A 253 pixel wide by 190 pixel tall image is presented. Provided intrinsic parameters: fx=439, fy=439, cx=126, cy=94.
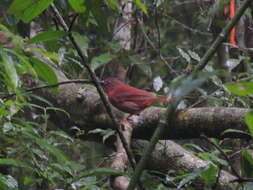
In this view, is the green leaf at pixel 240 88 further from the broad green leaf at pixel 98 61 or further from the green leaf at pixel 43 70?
the broad green leaf at pixel 98 61

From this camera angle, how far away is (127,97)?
2.78 metres

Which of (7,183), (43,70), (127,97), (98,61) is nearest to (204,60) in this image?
(43,70)

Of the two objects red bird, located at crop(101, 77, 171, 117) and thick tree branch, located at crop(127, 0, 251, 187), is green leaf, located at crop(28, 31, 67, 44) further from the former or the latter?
red bird, located at crop(101, 77, 171, 117)

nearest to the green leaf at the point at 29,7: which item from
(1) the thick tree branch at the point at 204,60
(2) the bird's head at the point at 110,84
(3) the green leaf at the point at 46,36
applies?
(3) the green leaf at the point at 46,36

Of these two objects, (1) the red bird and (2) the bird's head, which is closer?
(1) the red bird

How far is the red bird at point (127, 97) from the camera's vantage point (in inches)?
102

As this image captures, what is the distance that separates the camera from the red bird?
260 cm

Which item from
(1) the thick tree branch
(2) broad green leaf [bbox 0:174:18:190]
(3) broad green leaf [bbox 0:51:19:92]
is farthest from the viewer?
(2) broad green leaf [bbox 0:174:18:190]

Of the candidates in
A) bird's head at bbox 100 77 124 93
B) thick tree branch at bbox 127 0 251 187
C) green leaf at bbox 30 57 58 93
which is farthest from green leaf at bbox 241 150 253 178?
bird's head at bbox 100 77 124 93

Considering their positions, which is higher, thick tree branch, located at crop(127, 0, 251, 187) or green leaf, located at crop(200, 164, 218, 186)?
thick tree branch, located at crop(127, 0, 251, 187)

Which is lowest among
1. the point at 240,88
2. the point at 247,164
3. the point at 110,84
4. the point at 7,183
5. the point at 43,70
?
the point at 110,84

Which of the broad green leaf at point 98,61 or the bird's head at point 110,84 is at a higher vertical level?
the broad green leaf at point 98,61

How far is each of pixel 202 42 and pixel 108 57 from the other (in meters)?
2.74

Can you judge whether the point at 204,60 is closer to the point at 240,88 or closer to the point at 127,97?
the point at 240,88
